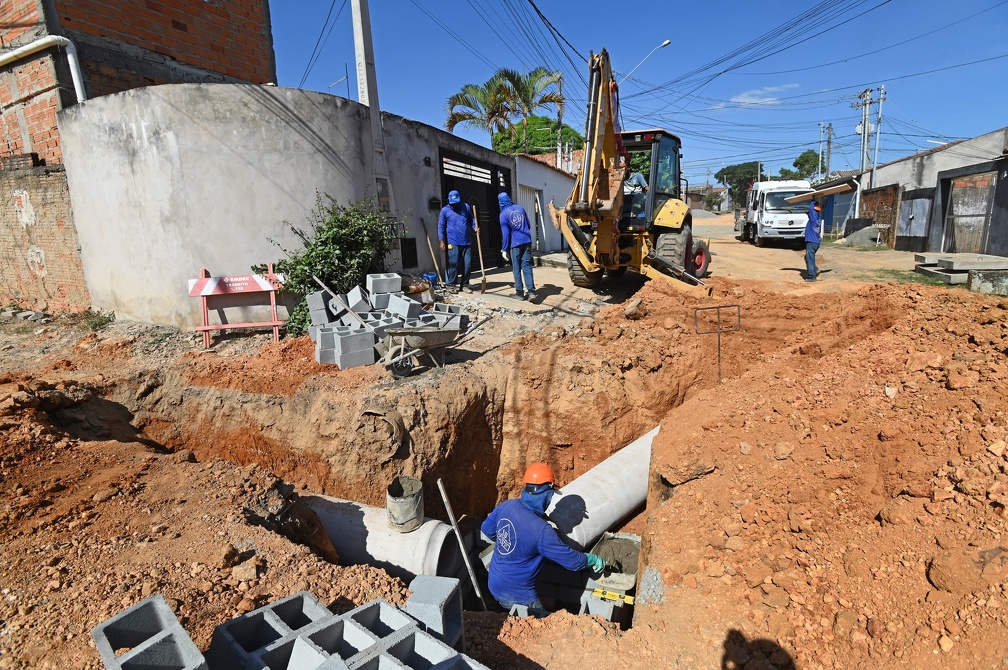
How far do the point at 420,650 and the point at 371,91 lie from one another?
27.3 ft

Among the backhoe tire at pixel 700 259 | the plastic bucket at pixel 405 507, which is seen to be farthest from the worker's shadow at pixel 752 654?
the backhoe tire at pixel 700 259

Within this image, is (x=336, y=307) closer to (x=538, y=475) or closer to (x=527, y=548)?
(x=538, y=475)

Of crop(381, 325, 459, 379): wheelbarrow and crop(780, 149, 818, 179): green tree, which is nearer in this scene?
crop(381, 325, 459, 379): wheelbarrow

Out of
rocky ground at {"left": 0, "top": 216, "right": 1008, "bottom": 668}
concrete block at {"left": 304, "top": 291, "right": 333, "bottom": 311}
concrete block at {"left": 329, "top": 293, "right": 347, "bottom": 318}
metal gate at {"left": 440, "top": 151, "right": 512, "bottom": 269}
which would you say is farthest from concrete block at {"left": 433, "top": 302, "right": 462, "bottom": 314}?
metal gate at {"left": 440, "top": 151, "right": 512, "bottom": 269}

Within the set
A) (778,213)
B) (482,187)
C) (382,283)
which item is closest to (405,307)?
(382,283)

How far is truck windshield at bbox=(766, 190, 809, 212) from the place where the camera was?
18656 mm

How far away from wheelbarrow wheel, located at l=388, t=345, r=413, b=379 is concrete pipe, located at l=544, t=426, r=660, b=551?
7.38 ft

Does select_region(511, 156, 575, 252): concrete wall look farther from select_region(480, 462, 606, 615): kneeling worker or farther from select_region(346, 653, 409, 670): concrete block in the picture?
select_region(346, 653, 409, 670): concrete block

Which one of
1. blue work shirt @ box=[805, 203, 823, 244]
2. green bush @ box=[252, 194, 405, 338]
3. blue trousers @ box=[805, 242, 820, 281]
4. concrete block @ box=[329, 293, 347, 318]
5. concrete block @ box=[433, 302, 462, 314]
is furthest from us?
blue trousers @ box=[805, 242, 820, 281]

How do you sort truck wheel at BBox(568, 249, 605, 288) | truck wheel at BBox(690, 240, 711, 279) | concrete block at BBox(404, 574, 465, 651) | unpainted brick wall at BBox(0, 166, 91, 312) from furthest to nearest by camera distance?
truck wheel at BBox(690, 240, 711, 279)
truck wheel at BBox(568, 249, 605, 288)
unpainted brick wall at BBox(0, 166, 91, 312)
concrete block at BBox(404, 574, 465, 651)

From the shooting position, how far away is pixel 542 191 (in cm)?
1828

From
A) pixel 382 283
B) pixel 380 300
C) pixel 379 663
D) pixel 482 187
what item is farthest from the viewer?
pixel 482 187

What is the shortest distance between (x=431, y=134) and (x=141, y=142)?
5101 millimetres

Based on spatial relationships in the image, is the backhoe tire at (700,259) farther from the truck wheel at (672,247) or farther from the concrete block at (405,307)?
the concrete block at (405,307)
